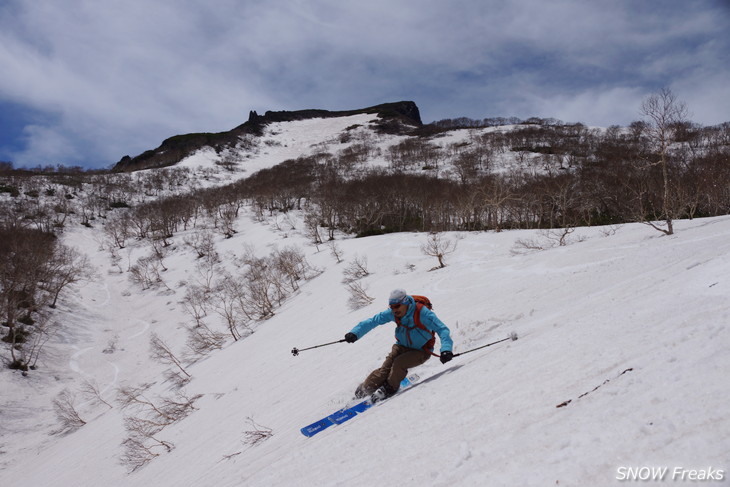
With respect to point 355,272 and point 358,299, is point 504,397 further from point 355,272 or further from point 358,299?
point 355,272

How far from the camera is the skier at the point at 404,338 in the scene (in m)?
5.23

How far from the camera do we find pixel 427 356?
212 inches

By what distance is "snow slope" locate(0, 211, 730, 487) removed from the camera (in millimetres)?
2137

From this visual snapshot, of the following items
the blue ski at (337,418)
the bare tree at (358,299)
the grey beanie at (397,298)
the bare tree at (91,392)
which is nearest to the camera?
the blue ski at (337,418)

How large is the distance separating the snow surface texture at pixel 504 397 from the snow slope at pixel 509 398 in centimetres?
2

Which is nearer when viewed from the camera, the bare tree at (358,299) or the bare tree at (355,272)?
the bare tree at (358,299)

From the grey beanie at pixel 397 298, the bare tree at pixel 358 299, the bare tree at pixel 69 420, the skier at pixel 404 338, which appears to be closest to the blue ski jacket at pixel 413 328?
the skier at pixel 404 338

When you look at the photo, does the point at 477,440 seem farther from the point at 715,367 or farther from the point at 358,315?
the point at 358,315

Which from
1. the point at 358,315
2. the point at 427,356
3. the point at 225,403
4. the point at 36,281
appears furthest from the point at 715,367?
the point at 36,281

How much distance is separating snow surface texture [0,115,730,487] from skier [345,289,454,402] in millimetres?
477

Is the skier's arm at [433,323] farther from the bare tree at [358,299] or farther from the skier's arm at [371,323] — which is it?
the bare tree at [358,299]

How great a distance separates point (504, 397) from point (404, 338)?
2.30 meters

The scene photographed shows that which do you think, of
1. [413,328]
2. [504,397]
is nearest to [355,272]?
[413,328]

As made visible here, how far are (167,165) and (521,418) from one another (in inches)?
4472
